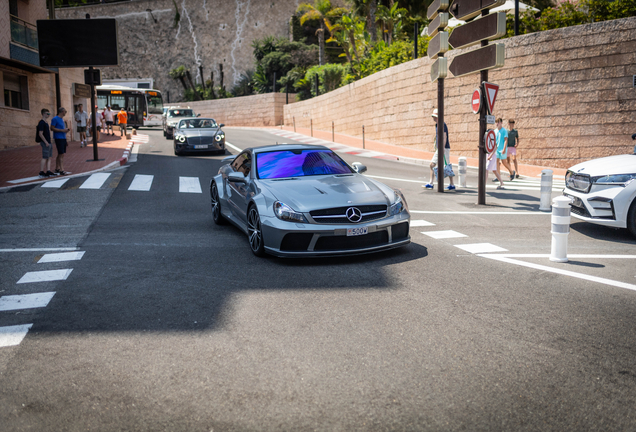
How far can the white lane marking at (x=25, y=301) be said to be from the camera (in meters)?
5.05

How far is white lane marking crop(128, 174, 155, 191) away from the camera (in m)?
13.9

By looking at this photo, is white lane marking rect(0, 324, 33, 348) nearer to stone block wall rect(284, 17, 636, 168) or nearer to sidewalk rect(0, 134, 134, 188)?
sidewalk rect(0, 134, 134, 188)

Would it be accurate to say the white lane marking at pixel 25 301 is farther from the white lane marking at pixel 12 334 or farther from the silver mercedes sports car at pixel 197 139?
the silver mercedes sports car at pixel 197 139

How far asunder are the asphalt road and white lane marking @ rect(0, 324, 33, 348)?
0.22 feet

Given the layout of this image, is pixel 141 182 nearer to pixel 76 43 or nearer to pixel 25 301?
pixel 76 43

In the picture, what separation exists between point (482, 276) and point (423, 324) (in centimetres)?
177

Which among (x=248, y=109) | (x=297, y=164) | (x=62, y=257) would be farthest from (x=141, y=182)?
(x=248, y=109)

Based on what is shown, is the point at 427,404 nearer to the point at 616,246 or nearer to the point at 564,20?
the point at 616,246

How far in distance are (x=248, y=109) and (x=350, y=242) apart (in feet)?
173

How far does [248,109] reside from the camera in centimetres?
5753

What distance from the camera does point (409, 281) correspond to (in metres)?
5.86

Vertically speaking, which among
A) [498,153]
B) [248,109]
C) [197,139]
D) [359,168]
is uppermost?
[248,109]

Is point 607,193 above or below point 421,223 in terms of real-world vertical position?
above

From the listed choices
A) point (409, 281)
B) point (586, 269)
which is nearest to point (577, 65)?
point (586, 269)
